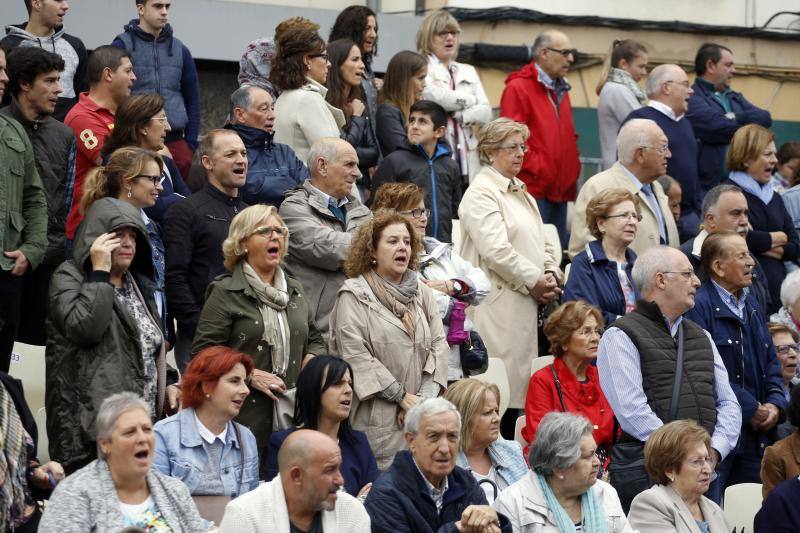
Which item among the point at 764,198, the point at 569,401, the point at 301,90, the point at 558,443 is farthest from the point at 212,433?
the point at 764,198

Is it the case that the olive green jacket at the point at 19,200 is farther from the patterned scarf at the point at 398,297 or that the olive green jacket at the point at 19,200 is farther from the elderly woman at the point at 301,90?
the elderly woman at the point at 301,90

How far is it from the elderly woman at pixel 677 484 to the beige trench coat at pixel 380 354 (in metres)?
1.23

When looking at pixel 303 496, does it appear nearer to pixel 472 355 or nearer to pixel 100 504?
pixel 100 504

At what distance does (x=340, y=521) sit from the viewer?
668 cm

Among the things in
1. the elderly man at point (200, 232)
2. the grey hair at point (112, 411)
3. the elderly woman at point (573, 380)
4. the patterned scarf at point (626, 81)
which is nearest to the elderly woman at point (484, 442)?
the elderly woman at point (573, 380)

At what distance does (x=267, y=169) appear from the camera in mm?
9625

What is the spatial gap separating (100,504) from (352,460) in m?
1.54

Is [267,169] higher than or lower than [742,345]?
higher

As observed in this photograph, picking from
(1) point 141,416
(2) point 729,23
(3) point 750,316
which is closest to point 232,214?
(1) point 141,416

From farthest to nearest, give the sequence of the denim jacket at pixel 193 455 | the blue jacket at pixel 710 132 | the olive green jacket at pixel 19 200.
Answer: the blue jacket at pixel 710 132
the olive green jacket at pixel 19 200
the denim jacket at pixel 193 455

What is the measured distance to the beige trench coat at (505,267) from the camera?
33.0 feet

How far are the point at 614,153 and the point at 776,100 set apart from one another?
340cm

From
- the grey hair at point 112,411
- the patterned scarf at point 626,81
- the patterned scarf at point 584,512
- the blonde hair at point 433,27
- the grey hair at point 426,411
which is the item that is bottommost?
the patterned scarf at point 584,512

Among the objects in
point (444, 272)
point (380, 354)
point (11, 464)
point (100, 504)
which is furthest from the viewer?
point (444, 272)
